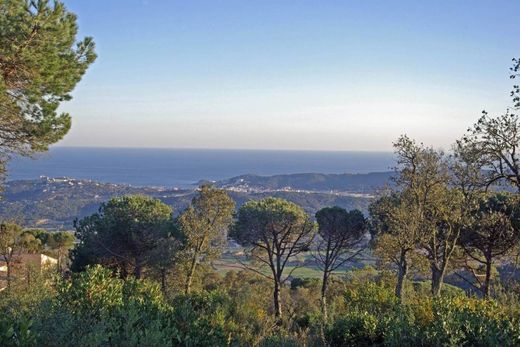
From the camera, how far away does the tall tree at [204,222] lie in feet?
57.9

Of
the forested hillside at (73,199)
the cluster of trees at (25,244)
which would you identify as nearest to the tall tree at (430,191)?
the cluster of trees at (25,244)

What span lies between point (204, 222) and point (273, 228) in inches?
121

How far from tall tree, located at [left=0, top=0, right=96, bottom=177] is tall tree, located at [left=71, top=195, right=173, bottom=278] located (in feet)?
23.0

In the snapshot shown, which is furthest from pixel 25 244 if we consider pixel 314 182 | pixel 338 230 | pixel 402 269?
pixel 314 182

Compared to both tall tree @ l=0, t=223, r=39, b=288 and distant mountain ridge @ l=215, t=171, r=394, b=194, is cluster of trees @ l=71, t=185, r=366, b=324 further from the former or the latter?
distant mountain ridge @ l=215, t=171, r=394, b=194

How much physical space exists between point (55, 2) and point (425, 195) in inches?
486

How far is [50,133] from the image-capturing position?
403 inches

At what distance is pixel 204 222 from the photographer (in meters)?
17.7

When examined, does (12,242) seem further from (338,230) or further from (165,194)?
(165,194)

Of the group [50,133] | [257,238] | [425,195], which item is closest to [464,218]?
[425,195]

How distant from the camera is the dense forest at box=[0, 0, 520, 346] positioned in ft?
17.5

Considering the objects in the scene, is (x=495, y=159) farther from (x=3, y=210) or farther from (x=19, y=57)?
(x=3, y=210)

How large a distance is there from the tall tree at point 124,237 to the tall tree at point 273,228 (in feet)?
10.8

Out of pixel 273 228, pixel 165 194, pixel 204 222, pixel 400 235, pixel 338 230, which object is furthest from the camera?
pixel 165 194
